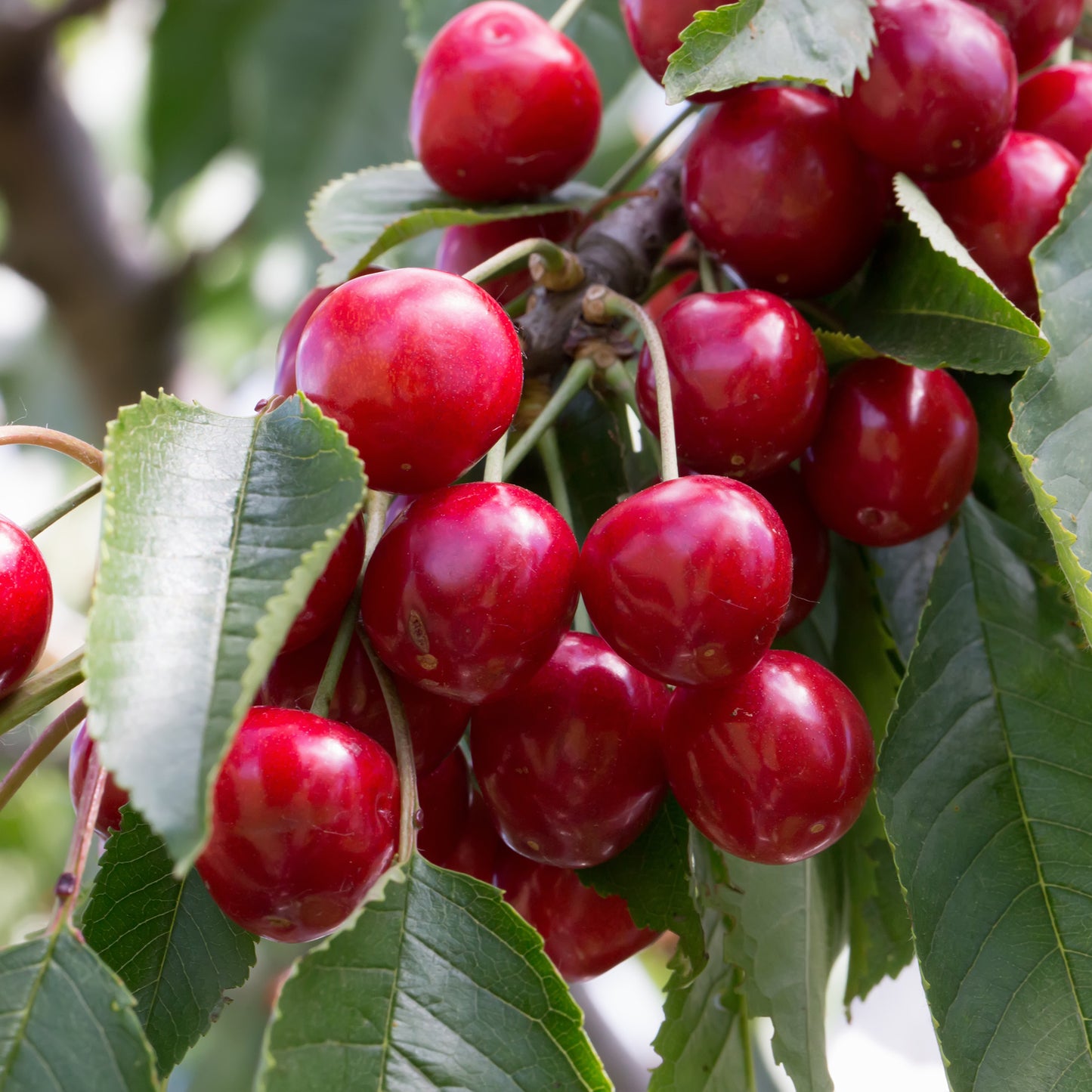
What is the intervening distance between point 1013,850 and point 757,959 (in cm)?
17

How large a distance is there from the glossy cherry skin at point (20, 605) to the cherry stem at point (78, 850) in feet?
0.23

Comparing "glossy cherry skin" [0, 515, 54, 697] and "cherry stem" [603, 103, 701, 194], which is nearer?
"glossy cherry skin" [0, 515, 54, 697]

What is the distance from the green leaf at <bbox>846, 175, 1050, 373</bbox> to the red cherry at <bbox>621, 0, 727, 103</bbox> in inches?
5.6

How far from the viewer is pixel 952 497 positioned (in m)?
0.69

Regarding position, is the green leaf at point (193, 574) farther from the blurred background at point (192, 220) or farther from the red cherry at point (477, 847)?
the blurred background at point (192, 220)

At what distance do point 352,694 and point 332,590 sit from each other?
0.21 feet

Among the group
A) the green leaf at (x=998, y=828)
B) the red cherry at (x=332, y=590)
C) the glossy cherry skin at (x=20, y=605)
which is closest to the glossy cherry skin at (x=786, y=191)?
the green leaf at (x=998, y=828)

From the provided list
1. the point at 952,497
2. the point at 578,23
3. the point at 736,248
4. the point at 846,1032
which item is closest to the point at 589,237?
the point at 736,248

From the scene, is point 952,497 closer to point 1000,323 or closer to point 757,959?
point 1000,323

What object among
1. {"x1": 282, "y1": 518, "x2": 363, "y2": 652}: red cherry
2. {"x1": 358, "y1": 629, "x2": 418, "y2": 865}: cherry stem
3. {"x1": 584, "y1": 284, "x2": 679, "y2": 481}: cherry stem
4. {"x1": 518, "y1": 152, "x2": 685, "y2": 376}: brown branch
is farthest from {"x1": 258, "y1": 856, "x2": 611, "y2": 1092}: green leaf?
{"x1": 518, "y1": 152, "x2": 685, "y2": 376}: brown branch

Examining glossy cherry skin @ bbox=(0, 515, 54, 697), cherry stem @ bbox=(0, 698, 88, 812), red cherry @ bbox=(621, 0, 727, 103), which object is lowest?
cherry stem @ bbox=(0, 698, 88, 812)

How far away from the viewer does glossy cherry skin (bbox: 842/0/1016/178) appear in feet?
2.22

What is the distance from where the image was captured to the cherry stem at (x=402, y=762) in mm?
538

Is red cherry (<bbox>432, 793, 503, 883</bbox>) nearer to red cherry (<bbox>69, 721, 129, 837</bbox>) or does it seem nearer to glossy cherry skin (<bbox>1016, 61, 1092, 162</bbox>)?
red cherry (<bbox>69, 721, 129, 837</bbox>)
